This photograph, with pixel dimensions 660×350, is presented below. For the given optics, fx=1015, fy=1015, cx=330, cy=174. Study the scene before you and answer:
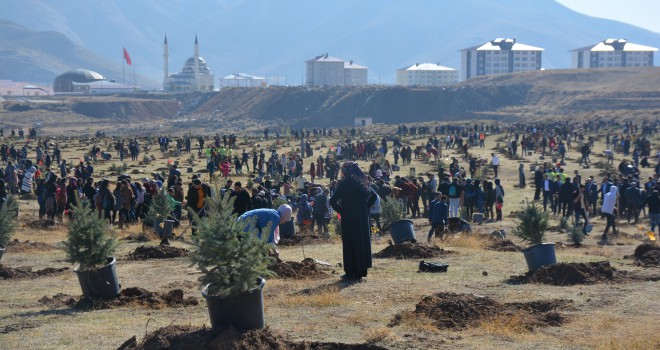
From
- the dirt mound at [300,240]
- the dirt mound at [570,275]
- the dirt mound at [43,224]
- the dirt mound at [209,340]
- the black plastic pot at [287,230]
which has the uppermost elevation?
the dirt mound at [209,340]

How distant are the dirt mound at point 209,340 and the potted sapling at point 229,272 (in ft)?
0.49

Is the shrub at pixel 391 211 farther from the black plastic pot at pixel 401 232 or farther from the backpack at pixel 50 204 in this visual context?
the backpack at pixel 50 204

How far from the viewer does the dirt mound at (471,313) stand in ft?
32.5

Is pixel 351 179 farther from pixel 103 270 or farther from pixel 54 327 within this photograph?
pixel 54 327

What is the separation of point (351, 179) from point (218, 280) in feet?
14.1

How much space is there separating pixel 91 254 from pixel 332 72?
16153 cm

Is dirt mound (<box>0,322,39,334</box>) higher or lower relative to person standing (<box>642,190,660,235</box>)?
lower

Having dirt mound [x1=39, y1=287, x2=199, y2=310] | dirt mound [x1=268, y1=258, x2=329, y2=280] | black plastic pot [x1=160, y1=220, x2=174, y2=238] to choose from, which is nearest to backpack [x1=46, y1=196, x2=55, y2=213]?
black plastic pot [x1=160, y1=220, x2=174, y2=238]

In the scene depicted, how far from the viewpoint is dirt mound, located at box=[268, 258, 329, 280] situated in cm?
1315

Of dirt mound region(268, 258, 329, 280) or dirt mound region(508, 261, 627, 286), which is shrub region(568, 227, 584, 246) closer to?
dirt mound region(508, 261, 627, 286)

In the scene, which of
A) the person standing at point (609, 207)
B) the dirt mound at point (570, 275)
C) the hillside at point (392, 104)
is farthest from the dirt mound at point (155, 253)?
the hillside at point (392, 104)

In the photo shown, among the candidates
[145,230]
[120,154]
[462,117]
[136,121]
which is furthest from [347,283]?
[136,121]

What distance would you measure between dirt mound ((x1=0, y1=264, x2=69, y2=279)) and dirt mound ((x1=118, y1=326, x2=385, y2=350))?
18.9 ft

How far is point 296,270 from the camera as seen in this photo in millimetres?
13359
